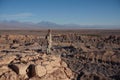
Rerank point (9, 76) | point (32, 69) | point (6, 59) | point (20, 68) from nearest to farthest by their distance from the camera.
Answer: point (9, 76), point (20, 68), point (32, 69), point (6, 59)

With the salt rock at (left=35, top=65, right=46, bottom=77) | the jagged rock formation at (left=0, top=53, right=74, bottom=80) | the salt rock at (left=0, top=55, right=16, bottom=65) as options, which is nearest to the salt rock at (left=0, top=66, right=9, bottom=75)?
the jagged rock formation at (left=0, top=53, right=74, bottom=80)

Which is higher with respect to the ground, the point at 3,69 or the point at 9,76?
the point at 3,69

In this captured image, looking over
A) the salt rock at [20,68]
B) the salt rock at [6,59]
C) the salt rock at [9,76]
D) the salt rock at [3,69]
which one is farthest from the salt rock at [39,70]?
the salt rock at [6,59]

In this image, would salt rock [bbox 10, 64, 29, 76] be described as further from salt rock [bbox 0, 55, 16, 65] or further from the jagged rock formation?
salt rock [bbox 0, 55, 16, 65]

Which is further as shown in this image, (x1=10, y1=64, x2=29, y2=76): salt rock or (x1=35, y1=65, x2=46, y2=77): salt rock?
(x1=35, y1=65, x2=46, y2=77): salt rock

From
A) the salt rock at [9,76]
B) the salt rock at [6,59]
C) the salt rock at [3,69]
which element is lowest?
the salt rock at [9,76]

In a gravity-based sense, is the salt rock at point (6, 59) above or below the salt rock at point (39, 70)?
above

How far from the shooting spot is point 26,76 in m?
12.0

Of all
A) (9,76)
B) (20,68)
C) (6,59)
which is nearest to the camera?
(9,76)

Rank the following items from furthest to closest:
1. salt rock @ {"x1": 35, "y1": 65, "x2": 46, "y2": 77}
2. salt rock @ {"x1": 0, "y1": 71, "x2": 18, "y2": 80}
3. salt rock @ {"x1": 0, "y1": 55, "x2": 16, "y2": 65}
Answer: salt rock @ {"x1": 0, "y1": 55, "x2": 16, "y2": 65}, salt rock @ {"x1": 35, "y1": 65, "x2": 46, "y2": 77}, salt rock @ {"x1": 0, "y1": 71, "x2": 18, "y2": 80}

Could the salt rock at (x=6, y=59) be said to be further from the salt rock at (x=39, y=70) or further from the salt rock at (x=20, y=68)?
the salt rock at (x=39, y=70)

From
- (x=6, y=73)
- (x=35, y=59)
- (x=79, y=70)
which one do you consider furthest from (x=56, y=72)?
(x=79, y=70)

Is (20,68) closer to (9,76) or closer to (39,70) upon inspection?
(9,76)

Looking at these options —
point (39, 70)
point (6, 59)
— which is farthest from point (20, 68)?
point (6, 59)
